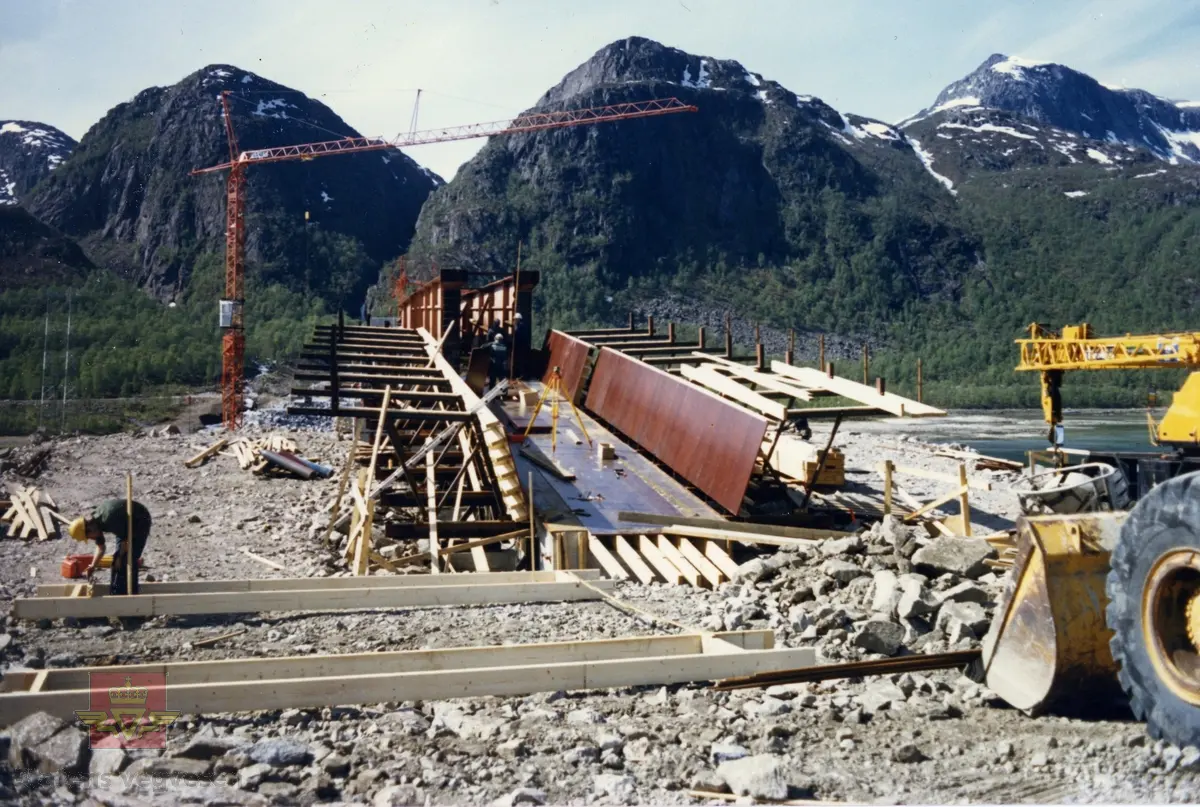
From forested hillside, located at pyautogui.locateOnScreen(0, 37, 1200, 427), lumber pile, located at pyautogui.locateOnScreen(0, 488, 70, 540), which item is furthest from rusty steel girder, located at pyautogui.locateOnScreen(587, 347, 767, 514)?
forested hillside, located at pyautogui.locateOnScreen(0, 37, 1200, 427)

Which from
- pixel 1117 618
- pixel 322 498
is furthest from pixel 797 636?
pixel 322 498

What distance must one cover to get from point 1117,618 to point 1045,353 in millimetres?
17083

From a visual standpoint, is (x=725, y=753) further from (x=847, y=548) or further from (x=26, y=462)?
(x=26, y=462)

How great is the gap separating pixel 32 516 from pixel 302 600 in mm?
9428

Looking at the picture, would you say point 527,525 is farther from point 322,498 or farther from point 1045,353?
point 1045,353

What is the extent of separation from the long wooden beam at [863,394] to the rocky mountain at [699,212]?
84.9 metres

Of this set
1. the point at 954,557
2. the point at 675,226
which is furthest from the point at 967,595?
the point at 675,226

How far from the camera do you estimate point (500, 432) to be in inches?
467

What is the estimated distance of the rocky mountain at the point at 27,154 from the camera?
97.0 metres

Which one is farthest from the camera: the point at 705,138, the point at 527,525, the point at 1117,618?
the point at 705,138

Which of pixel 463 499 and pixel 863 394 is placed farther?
pixel 463 499

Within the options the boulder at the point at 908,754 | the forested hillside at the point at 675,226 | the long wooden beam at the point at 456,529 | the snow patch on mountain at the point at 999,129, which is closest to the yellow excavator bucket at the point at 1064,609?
the boulder at the point at 908,754

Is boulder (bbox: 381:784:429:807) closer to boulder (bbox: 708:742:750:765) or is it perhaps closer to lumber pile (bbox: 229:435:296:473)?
boulder (bbox: 708:742:750:765)

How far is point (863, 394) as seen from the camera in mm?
12438
